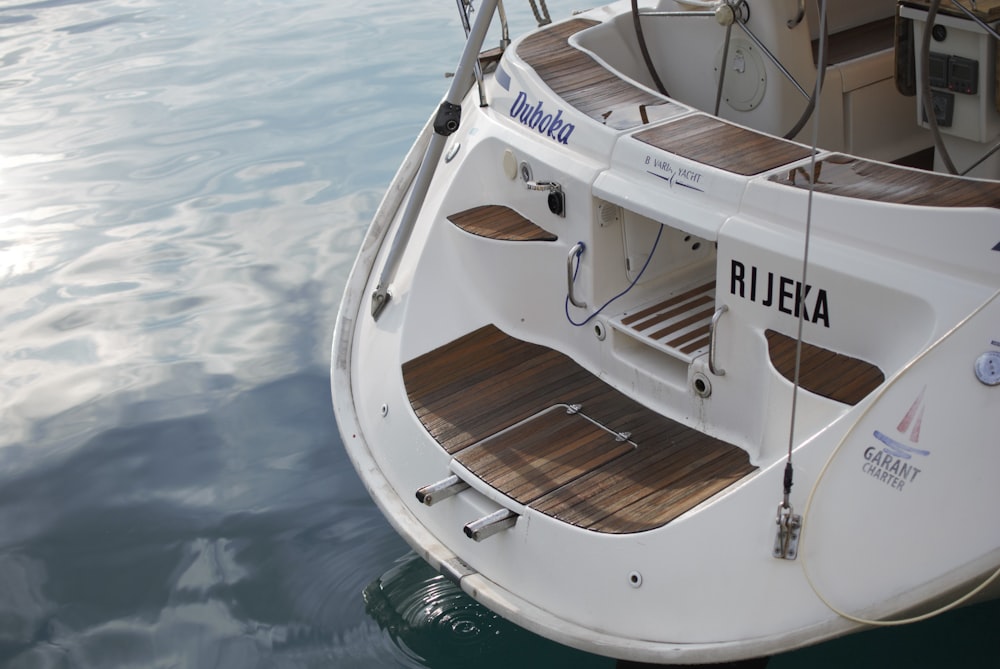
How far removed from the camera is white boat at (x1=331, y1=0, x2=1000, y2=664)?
2.59 meters

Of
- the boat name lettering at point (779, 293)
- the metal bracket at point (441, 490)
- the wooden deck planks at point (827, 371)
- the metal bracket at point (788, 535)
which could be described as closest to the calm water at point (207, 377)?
the metal bracket at point (441, 490)

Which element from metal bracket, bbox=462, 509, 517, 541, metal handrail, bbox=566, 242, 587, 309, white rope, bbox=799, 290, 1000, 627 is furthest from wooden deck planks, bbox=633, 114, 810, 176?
metal bracket, bbox=462, 509, 517, 541

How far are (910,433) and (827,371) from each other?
1.12ft

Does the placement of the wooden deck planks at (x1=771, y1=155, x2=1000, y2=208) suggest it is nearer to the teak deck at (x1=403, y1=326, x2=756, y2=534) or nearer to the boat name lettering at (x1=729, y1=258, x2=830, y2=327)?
the boat name lettering at (x1=729, y1=258, x2=830, y2=327)

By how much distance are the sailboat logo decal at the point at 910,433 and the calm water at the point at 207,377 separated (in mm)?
943

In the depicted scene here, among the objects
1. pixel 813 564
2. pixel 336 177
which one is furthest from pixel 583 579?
pixel 336 177

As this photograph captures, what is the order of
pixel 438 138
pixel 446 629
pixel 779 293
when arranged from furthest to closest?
pixel 438 138 < pixel 446 629 < pixel 779 293

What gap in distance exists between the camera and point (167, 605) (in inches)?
156

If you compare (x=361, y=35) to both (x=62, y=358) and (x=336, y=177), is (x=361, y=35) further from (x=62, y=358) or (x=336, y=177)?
(x=62, y=358)

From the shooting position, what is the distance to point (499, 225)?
3.86m

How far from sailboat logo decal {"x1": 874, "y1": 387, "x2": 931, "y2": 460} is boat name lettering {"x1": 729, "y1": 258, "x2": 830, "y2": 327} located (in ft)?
1.30

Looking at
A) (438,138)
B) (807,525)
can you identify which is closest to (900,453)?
(807,525)

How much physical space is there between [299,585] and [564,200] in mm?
1579

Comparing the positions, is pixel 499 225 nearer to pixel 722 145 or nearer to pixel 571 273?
pixel 571 273
